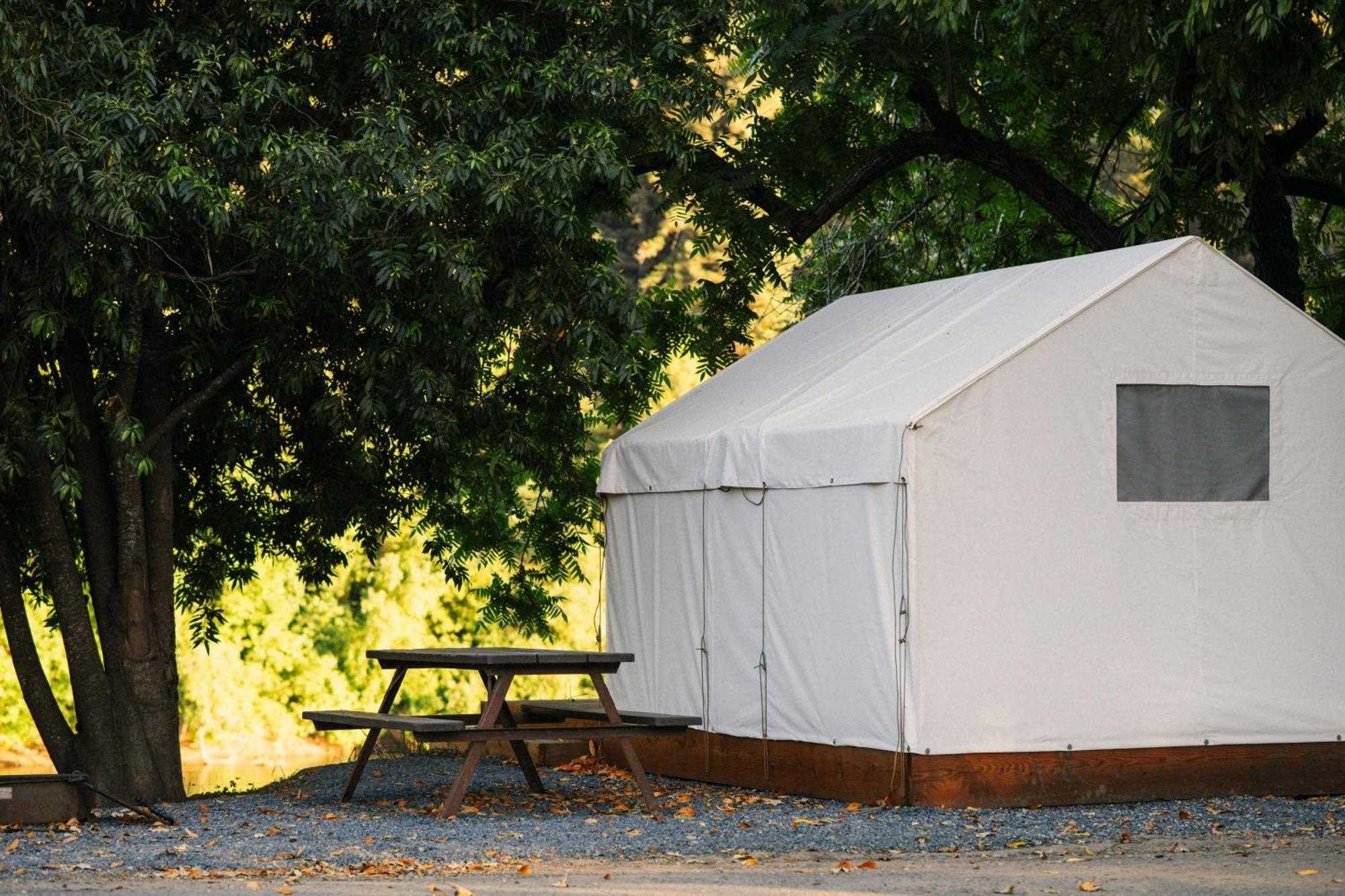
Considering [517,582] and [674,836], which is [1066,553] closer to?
[674,836]

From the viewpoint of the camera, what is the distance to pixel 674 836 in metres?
8.13

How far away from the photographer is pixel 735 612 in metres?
10.1

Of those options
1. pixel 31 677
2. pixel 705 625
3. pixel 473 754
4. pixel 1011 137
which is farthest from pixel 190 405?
pixel 1011 137

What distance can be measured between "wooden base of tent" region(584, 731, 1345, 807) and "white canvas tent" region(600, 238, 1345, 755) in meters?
0.08

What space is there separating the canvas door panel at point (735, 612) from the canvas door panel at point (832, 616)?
14 cm

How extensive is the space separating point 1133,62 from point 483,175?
478cm

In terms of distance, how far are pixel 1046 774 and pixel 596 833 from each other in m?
2.37

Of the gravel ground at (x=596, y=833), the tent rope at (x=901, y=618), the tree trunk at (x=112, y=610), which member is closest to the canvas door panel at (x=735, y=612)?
the gravel ground at (x=596, y=833)

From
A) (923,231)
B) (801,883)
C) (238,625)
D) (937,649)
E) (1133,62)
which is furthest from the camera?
(238,625)

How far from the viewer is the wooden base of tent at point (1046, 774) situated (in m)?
8.80

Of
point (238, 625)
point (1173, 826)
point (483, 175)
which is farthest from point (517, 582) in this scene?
point (238, 625)

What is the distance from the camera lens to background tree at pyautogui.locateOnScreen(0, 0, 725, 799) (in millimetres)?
9336

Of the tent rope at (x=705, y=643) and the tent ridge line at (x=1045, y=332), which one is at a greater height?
the tent ridge line at (x=1045, y=332)

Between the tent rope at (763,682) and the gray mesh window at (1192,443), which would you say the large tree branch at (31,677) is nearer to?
the tent rope at (763,682)
